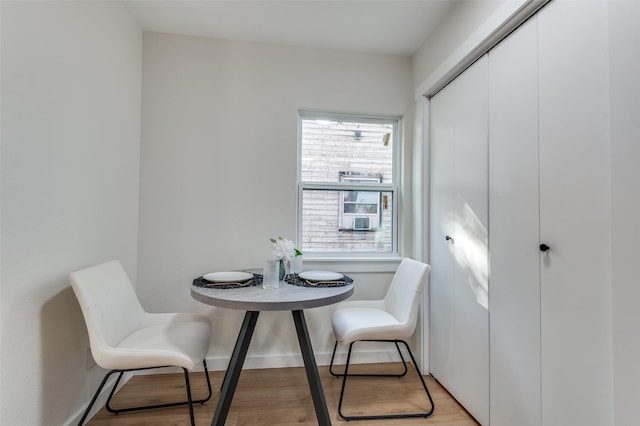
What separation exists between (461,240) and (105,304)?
2000mm

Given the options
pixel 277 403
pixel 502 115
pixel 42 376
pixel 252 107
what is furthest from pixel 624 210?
pixel 42 376

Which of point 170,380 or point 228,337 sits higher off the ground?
point 228,337

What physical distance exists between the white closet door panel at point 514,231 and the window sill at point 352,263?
89 centimetres

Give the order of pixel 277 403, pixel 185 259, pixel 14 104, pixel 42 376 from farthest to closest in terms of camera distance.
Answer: pixel 185 259
pixel 277 403
pixel 42 376
pixel 14 104

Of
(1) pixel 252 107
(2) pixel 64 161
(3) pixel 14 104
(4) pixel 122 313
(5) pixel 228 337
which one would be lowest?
(5) pixel 228 337

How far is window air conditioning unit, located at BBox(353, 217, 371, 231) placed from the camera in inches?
97.6

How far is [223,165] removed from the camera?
223 centimetres

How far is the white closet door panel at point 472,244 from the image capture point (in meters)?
1.60

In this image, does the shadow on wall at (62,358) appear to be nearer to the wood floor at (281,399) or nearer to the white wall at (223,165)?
the wood floor at (281,399)

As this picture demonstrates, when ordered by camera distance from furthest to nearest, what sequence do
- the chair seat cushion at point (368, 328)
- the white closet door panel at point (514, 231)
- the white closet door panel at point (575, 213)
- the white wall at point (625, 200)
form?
the chair seat cushion at point (368, 328)
the white closet door panel at point (514, 231)
the white closet door panel at point (575, 213)
the white wall at point (625, 200)

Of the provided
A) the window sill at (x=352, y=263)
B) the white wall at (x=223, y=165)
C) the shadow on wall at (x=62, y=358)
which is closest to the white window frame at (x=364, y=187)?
the window sill at (x=352, y=263)

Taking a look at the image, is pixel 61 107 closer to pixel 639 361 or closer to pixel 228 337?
pixel 228 337

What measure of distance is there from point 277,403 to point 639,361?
168cm

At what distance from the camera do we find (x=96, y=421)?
1597 millimetres
